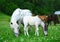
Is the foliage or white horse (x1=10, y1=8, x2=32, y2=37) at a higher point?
the foliage

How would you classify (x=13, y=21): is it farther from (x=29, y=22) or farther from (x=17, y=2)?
(x=17, y=2)

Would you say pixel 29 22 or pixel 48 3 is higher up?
pixel 48 3

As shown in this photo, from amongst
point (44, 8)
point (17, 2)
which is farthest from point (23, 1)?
point (44, 8)

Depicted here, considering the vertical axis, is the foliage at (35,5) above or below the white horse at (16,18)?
above

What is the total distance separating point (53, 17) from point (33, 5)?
3570 cm

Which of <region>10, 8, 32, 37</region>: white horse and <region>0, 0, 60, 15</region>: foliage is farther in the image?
<region>0, 0, 60, 15</region>: foliage

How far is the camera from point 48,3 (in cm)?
6662

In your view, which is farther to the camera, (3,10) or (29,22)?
(3,10)

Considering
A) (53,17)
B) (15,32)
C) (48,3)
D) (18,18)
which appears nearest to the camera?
(15,32)

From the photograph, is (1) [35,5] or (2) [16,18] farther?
(1) [35,5]

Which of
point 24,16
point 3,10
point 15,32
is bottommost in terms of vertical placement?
point 15,32

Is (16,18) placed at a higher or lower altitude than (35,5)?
lower

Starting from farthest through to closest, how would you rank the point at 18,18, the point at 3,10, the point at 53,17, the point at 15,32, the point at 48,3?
the point at 48,3
the point at 3,10
the point at 53,17
the point at 18,18
the point at 15,32

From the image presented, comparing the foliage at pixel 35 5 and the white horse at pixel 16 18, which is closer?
the white horse at pixel 16 18
